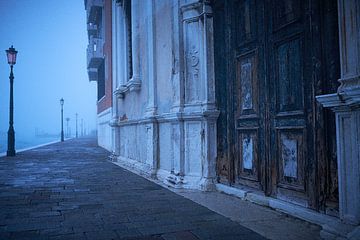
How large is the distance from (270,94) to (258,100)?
1.00 feet

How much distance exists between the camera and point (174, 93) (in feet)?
22.1

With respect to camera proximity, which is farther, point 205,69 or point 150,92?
point 150,92

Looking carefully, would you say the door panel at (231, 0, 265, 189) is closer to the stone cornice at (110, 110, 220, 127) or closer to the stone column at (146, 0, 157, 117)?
the stone cornice at (110, 110, 220, 127)

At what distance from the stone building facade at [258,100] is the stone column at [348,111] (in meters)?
0.01

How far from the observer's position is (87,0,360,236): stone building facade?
3.18 m

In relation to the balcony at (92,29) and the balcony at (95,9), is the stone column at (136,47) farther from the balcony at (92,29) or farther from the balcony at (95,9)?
the balcony at (92,29)

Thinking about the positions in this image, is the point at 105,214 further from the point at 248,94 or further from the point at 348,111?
the point at 348,111

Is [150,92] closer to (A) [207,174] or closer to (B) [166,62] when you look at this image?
(B) [166,62]

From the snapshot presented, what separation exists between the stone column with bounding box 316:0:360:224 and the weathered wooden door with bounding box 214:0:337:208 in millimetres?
531

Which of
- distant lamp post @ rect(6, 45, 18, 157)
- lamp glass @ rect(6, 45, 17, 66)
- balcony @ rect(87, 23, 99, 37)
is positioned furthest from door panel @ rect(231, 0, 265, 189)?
balcony @ rect(87, 23, 99, 37)

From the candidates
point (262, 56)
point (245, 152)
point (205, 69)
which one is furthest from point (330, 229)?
point (205, 69)

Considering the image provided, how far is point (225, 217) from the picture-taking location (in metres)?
4.09

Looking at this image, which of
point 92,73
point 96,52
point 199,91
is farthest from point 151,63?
point 92,73

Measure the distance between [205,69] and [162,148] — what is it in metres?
2.23
